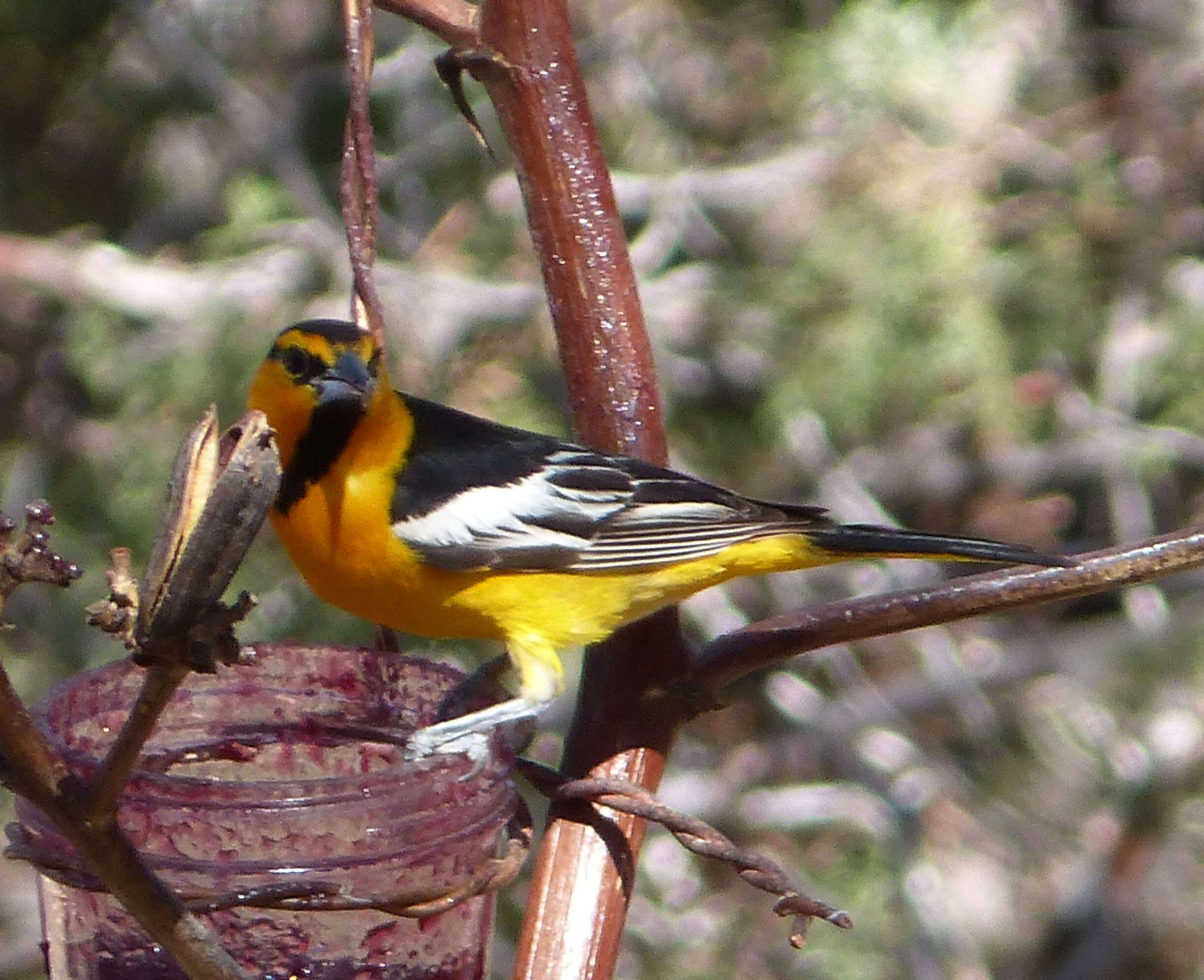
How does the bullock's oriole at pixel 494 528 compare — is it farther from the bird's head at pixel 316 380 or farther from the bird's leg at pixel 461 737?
the bird's leg at pixel 461 737

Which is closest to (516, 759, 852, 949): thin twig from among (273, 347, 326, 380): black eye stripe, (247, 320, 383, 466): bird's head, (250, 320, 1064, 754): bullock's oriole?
(250, 320, 1064, 754): bullock's oriole

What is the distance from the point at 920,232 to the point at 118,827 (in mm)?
3430

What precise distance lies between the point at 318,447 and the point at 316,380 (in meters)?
0.14

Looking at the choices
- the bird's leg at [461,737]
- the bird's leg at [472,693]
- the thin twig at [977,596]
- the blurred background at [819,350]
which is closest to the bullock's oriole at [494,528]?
the bird's leg at [472,693]

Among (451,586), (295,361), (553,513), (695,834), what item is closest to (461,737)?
(695,834)

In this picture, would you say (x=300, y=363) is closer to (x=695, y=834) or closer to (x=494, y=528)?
(x=494, y=528)

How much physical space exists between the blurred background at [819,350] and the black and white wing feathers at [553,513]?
1457mm

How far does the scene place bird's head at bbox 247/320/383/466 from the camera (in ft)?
7.76

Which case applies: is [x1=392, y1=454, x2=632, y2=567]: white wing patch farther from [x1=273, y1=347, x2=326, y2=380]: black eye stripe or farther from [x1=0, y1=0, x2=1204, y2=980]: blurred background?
[x1=0, y1=0, x2=1204, y2=980]: blurred background

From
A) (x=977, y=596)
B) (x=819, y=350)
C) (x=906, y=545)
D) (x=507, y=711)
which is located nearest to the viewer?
(x=977, y=596)

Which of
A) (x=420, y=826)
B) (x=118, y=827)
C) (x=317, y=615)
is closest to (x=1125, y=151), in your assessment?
(x=317, y=615)

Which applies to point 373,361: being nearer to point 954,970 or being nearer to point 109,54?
point 954,970

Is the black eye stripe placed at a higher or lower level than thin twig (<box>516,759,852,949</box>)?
higher

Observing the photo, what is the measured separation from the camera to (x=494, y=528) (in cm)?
244
